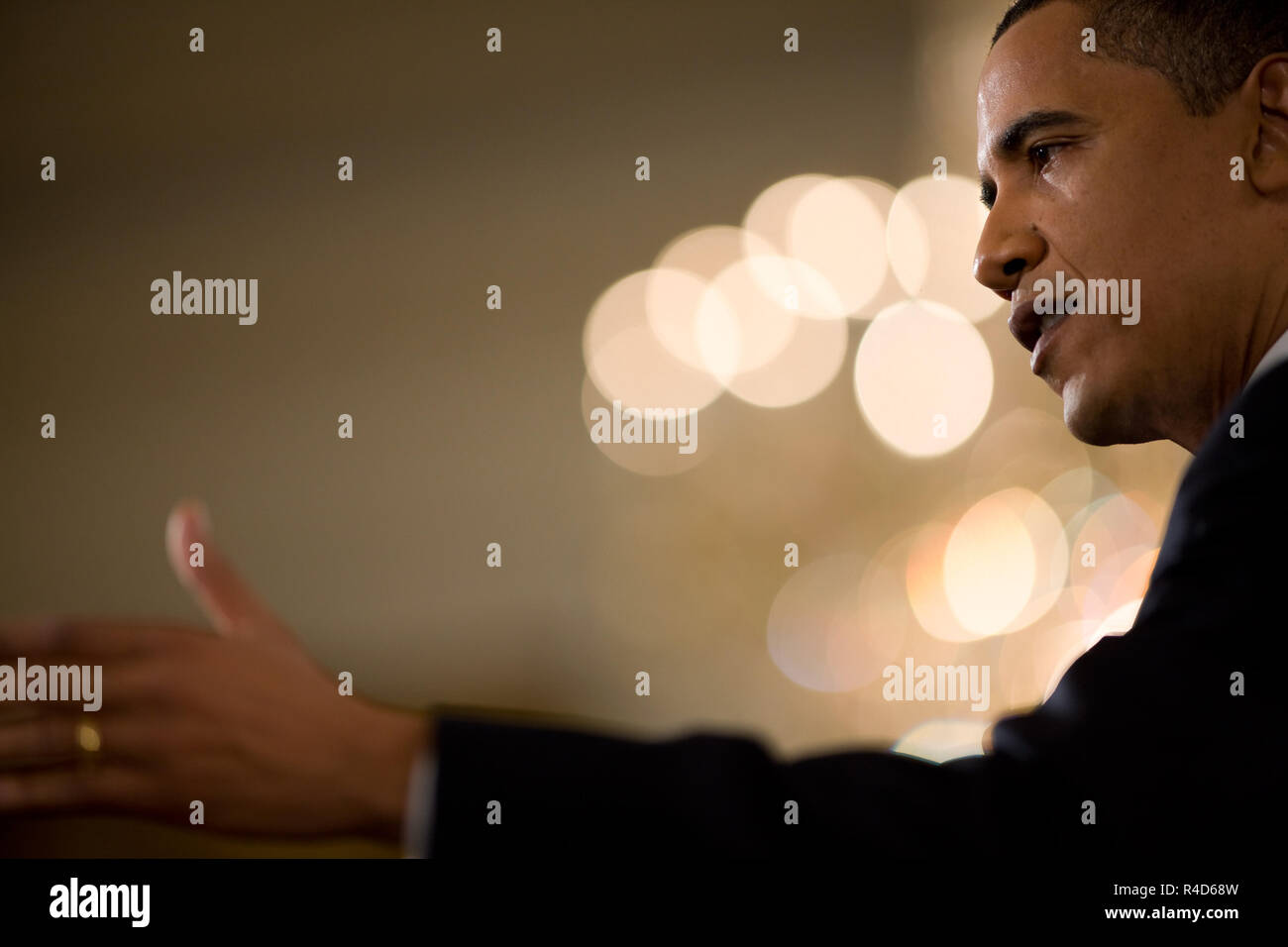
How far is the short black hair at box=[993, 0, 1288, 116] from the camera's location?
1.01 meters

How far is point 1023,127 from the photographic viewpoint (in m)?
1.04

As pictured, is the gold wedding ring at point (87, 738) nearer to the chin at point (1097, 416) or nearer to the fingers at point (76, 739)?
the fingers at point (76, 739)

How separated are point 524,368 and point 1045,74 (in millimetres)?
3953

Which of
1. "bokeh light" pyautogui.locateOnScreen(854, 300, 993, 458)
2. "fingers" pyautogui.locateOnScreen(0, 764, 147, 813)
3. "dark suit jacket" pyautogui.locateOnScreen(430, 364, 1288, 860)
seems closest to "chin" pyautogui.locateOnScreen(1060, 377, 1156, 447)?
"dark suit jacket" pyautogui.locateOnScreen(430, 364, 1288, 860)

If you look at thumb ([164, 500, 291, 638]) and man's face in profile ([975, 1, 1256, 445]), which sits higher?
man's face in profile ([975, 1, 1256, 445])

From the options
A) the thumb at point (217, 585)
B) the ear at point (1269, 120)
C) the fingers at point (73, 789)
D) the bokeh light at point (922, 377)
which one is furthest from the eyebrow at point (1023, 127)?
the bokeh light at point (922, 377)

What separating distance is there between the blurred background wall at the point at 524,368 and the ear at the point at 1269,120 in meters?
3.40

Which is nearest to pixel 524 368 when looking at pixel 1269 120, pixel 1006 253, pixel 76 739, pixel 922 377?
pixel 922 377

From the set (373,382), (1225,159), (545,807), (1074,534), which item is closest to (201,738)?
(545,807)

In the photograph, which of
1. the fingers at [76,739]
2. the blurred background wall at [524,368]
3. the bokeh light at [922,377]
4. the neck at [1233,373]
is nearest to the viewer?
the fingers at [76,739]

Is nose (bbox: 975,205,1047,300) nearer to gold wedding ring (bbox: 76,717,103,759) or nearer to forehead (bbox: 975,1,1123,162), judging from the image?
forehead (bbox: 975,1,1123,162)

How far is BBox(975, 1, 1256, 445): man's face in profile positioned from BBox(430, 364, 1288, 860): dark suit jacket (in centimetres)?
40

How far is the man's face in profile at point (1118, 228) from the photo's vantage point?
975 mm
